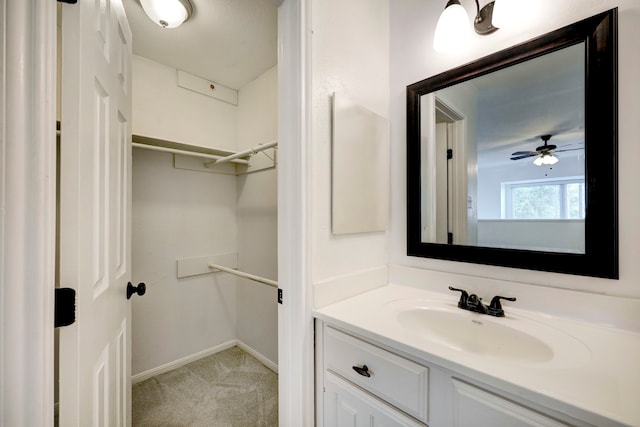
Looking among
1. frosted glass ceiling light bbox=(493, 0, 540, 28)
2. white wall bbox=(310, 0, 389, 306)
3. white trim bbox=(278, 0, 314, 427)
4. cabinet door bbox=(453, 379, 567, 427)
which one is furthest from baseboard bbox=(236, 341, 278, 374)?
frosted glass ceiling light bbox=(493, 0, 540, 28)

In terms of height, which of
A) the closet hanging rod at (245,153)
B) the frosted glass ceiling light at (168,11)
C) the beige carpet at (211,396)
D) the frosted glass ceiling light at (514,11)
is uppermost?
the frosted glass ceiling light at (168,11)

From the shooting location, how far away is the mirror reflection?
98cm

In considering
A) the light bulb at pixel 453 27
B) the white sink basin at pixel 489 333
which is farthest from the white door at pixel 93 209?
the light bulb at pixel 453 27

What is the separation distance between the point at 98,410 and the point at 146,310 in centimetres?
141

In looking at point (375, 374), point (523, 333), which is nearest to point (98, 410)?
point (375, 374)

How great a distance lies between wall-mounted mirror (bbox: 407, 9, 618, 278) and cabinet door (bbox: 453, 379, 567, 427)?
60 centimetres

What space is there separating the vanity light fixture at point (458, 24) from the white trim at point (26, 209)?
1310 millimetres

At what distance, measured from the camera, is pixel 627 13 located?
2.91 feet

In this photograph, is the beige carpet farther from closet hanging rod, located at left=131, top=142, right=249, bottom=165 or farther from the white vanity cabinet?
closet hanging rod, located at left=131, top=142, right=249, bottom=165

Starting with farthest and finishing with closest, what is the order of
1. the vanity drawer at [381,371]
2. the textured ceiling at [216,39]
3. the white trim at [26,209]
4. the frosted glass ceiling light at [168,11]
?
1. the textured ceiling at [216,39]
2. the frosted glass ceiling light at [168,11]
3. the vanity drawer at [381,371]
4. the white trim at [26,209]

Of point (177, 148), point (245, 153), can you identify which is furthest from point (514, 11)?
point (177, 148)

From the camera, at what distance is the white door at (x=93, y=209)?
623mm

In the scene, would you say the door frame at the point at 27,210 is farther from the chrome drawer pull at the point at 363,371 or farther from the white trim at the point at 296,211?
the chrome drawer pull at the point at 363,371

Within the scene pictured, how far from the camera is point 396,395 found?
2.72 feet
